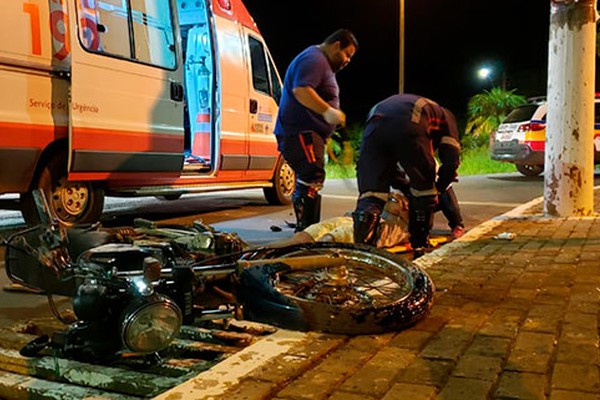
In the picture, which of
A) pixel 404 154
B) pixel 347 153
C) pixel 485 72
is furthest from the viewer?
pixel 485 72

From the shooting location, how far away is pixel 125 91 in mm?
6309

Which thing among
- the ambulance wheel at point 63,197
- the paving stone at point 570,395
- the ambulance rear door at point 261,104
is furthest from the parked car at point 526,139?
the paving stone at point 570,395

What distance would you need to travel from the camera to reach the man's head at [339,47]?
218 inches

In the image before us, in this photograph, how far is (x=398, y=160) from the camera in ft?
16.7

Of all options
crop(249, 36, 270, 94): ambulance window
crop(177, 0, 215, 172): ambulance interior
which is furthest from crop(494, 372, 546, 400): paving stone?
crop(249, 36, 270, 94): ambulance window

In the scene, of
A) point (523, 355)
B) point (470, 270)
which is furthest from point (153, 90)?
point (523, 355)

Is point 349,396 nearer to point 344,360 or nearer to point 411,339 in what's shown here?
point 344,360

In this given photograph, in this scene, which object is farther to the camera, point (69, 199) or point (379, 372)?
point (69, 199)

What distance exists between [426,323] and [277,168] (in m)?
6.36

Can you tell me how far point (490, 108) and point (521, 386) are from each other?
84.4ft

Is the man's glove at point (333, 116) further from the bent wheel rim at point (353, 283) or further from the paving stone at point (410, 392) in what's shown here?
the paving stone at point (410, 392)

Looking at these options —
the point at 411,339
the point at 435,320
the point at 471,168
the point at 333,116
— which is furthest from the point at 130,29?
the point at 471,168

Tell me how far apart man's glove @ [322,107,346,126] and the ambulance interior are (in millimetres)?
2961

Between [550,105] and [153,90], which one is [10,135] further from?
[550,105]
